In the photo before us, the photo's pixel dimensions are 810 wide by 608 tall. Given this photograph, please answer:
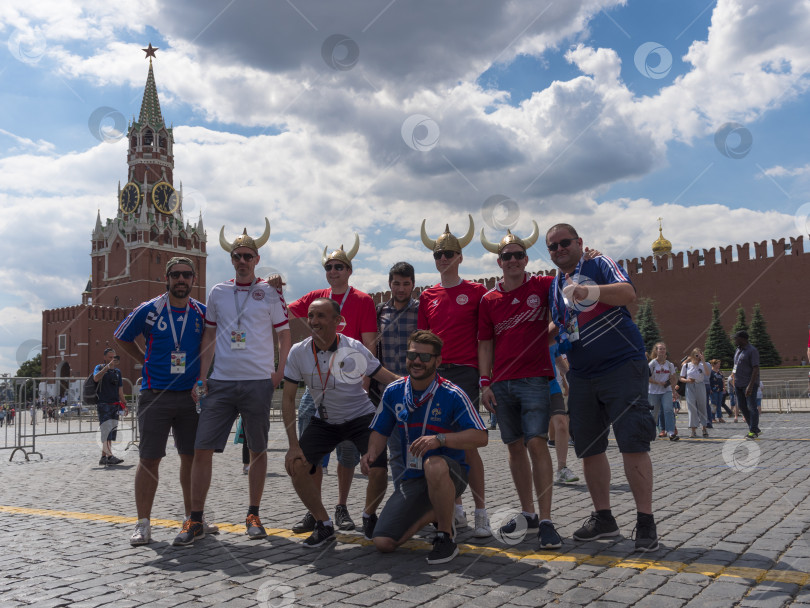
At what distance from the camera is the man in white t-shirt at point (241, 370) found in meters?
4.39

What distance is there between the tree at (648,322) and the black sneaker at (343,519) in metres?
42.2

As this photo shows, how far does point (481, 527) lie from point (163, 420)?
7.22 ft

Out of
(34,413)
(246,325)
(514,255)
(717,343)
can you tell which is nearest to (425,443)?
(514,255)

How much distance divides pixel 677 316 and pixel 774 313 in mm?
5938

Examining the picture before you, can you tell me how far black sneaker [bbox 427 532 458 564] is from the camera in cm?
353

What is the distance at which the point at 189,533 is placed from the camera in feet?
13.8

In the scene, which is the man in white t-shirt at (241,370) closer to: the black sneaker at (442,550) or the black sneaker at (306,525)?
the black sneaker at (306,525)

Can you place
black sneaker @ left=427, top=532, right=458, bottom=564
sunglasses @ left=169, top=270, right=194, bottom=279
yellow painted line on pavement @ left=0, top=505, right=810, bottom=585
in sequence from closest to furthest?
yellow painted line on pavement @ left=0, top=505, right=810, bottom=585
black sneaker @ left=427, top=532, right=458, bottom=564
sunglasses @ left=169, top=270, right=194, bottom=279

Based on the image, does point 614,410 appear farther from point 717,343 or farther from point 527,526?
point 717,343

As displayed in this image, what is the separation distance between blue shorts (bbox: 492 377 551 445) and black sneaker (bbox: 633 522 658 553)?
719 mm

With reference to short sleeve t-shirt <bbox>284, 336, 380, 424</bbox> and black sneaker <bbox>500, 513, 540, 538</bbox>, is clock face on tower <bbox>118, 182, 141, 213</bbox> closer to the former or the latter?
short sleeve t-shirt <bbox>284, 336, 380, 424</bbox>

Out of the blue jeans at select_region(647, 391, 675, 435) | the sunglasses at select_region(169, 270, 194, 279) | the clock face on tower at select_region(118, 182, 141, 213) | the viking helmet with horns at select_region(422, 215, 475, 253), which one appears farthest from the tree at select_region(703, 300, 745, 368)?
the clock face on tower at select_region(118, 182, 141, 213)

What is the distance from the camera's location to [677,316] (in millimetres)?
46781

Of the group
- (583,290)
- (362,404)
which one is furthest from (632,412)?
(362,404)
